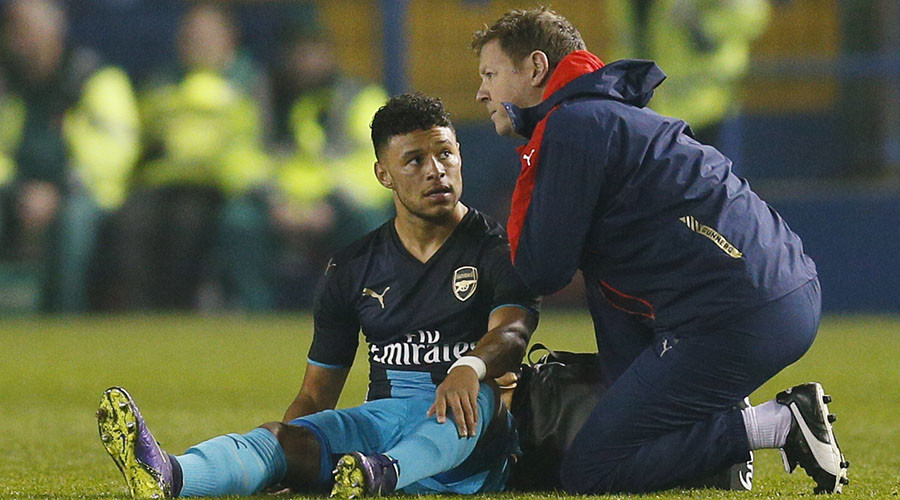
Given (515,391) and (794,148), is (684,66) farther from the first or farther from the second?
(515,391)

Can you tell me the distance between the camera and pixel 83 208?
42.0 feet

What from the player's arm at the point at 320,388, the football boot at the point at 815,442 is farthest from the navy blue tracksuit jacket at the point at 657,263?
the player's arm at the point at 320,388

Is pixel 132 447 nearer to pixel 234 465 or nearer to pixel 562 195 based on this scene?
pixel 234 465

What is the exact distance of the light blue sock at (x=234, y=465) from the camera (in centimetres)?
392

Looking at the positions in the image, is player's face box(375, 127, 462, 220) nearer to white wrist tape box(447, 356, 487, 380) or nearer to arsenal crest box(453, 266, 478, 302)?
arsenal crest box(453, 266, 478, 302)

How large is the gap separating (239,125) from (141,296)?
1.72 metres

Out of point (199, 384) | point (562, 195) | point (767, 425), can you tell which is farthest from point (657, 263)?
point (199, 384)

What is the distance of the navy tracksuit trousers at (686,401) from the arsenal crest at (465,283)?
47 cm

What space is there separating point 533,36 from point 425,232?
64 cm

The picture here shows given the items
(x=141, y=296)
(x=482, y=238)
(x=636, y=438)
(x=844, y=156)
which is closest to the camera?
(x=636, y=438)

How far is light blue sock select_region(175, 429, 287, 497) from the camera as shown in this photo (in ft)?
12.8

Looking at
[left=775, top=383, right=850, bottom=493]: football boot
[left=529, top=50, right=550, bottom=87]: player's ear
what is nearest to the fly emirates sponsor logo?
[left=529, top=50, right=550, bottom=87]: player's ear

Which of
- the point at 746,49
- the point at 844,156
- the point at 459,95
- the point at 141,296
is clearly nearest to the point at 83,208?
the point at 141,296

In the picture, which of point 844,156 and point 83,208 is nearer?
point 83,208
